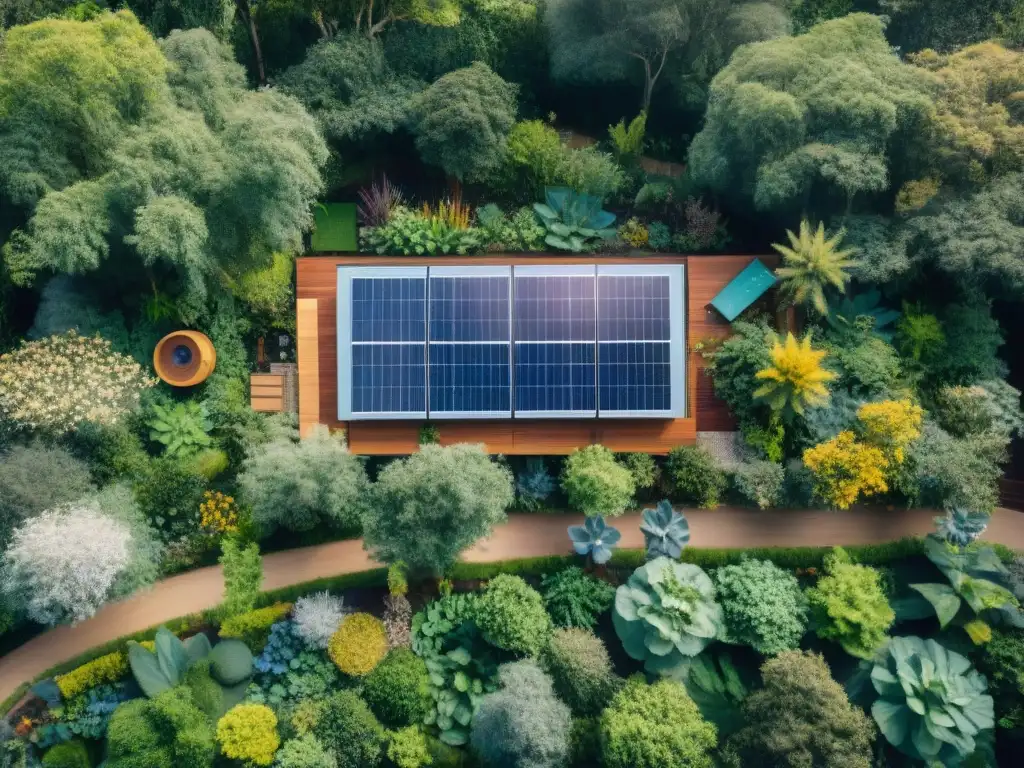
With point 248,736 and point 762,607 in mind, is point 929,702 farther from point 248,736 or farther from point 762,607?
point 248,736

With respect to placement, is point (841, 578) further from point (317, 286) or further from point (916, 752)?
point (317, 286)

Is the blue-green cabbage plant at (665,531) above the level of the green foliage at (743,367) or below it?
below

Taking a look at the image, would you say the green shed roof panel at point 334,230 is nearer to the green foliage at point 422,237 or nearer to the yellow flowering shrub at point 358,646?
the green foliage at point 422,237

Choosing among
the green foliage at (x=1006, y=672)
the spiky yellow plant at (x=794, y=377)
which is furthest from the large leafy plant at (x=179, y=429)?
the green foliage at (x=1006, y=672)

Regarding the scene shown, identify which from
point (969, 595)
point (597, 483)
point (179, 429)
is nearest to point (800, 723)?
point (969, 595)

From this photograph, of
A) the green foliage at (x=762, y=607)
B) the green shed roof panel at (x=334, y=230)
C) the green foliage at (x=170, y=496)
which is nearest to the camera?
the green foliage at (x=762, y=607)
